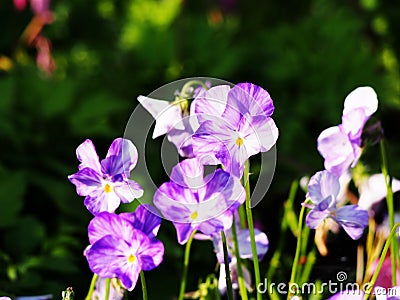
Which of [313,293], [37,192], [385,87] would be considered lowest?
[313,293]

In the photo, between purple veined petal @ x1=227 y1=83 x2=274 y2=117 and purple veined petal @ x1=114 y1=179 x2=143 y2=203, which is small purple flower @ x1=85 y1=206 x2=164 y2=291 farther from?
purple veined petal @ x1=227 y1=83 x2=274 y2=117

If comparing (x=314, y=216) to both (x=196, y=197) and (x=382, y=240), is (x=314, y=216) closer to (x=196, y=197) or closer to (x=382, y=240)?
(x=196, y=197)

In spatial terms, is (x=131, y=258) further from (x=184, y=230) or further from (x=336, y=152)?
(x=336, y=152)

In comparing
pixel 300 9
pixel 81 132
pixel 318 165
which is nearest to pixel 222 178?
pixel 81 132

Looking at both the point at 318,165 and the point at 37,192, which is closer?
the point at 37,192

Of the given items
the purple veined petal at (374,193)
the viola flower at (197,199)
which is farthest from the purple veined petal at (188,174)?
the purple veined petal at (374,193)
